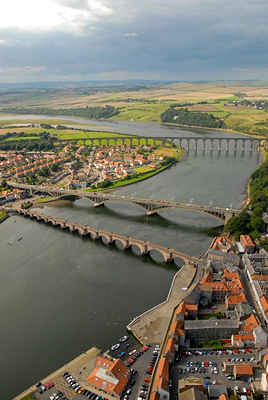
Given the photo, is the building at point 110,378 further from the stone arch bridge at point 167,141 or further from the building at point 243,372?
the stone arch bridge at point 167,141

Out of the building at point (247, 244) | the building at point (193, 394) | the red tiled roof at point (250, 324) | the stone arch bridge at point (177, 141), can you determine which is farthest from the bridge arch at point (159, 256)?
the stone arch bridge at point (177, 141)

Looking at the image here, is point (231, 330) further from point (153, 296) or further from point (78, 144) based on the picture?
point (78, 144)

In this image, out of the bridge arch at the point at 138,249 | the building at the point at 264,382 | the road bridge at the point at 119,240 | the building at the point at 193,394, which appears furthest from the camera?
the bridge arch at the point at 138,249

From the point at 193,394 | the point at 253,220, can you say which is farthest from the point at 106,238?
the point at 193,394

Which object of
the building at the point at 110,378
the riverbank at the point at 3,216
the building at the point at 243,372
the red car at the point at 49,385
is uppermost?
the riverbank at the point at 3,216

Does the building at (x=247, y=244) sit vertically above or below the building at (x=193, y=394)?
above

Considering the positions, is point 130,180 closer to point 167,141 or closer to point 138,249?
point 138,249
